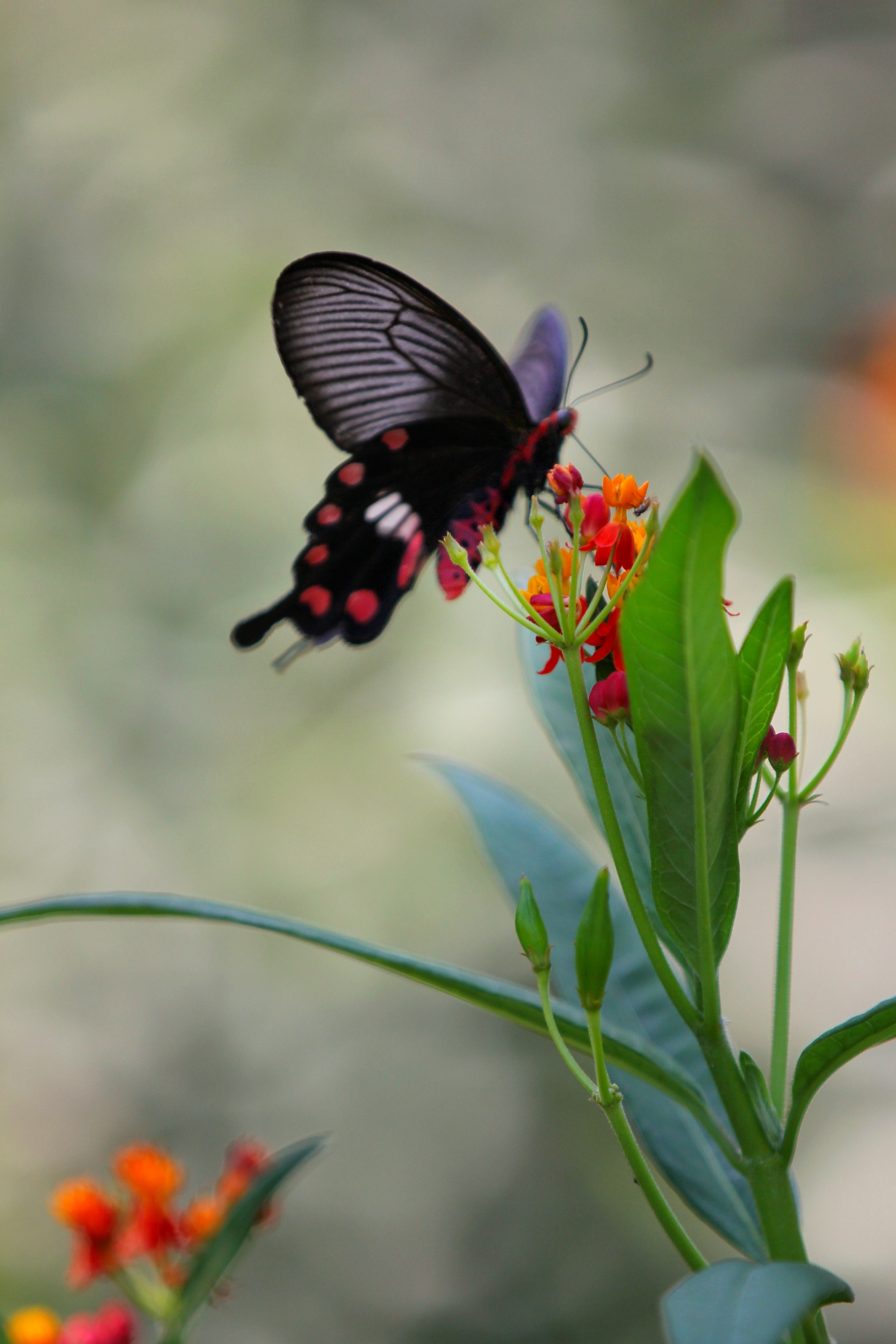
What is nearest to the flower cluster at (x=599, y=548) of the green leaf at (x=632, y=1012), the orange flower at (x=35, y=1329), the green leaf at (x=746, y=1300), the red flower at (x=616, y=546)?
the red flower at (x=616, y=546)

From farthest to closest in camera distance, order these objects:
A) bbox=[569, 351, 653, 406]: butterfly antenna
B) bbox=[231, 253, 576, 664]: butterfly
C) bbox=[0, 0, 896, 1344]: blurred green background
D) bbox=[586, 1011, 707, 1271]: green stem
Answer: bbox=[0, 0, 896, 1344]: blurred green background
bbox=[569, 351, 653, 406]: butterfly antenna
bbox=[231, 253, 576, 664]: butterfly
bbox=[586, 1011, 707, 1271]: green stem

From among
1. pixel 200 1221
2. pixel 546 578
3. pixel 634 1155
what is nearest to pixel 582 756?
pixel 546 578

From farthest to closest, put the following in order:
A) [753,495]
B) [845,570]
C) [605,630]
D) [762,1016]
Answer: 1. [753,495]
2. [845,570]
3. [762,1016]
4. [605,630]

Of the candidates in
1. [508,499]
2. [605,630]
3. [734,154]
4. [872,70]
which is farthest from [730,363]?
[605,630]

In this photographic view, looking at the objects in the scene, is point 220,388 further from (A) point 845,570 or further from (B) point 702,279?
(A) point 845,570

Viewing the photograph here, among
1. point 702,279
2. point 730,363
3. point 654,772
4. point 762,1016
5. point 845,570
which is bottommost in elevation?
point 762,1016

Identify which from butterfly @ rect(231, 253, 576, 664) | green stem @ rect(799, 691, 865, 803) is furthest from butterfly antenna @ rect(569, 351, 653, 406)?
green stem @ rect(799, 691, 865, 803)

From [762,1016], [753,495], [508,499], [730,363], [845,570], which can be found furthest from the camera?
[730,363]

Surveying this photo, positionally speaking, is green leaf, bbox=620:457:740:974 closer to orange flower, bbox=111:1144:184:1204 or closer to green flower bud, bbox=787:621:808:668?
green flower bud, bbox=787:621:808:668
